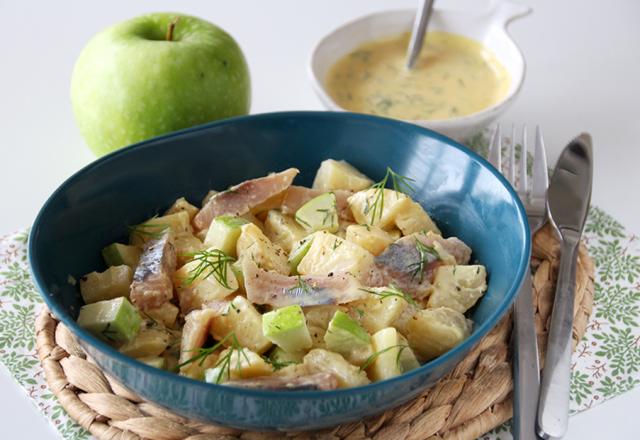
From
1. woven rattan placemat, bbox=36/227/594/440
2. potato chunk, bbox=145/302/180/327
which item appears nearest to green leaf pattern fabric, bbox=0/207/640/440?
woven rattan placemat, bbox=36/227/594/440

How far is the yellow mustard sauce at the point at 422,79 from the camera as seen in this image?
3.28 meters

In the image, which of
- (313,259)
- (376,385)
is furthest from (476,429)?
(313,259)

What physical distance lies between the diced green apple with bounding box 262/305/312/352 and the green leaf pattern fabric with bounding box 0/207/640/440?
540 mm

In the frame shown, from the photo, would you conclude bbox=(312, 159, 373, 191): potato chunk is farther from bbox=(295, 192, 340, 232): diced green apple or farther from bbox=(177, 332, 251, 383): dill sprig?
bbox=(177, 332, 251, 383): dill sprig

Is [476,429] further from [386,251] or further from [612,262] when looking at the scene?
[612,262]

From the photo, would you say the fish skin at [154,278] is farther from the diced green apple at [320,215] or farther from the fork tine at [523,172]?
the fork tine at [523,172]

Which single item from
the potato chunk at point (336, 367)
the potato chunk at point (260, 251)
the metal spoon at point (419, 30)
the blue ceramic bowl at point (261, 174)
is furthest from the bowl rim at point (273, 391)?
the metal spoon at point (419, 30)

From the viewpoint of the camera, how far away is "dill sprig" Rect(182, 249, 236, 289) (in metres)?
2.17

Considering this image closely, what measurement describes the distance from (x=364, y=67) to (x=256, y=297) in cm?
166

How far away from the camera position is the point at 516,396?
211cm

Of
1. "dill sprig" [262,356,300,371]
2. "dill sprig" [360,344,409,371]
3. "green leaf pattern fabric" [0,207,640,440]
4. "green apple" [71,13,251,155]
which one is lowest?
"green leaf pattern fabric" [0,207,640,440]

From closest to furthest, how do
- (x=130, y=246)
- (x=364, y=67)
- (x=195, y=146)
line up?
(x=130, y=246), (x=195, y=146), (x=364, y=67)

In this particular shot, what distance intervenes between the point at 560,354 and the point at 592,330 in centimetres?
30

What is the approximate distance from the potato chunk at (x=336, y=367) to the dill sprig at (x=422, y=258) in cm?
36
